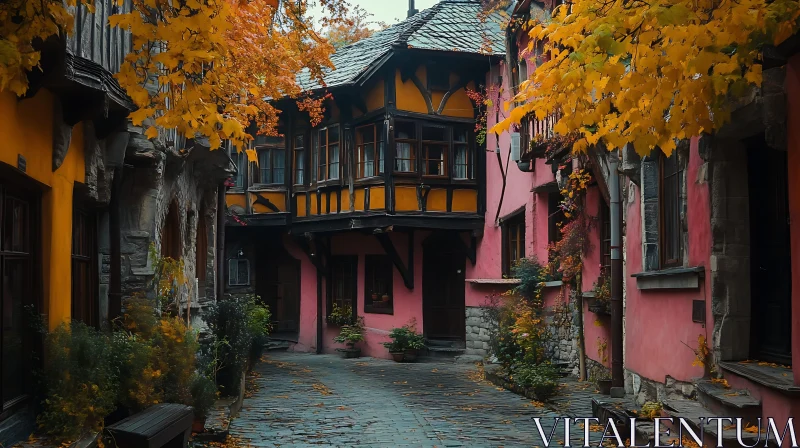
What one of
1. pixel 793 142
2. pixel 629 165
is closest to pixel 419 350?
pixel 629 165

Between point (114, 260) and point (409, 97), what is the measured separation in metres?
10.7

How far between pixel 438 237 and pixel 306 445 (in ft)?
40.5

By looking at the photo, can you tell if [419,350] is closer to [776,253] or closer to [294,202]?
[294,202]

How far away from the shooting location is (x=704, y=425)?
6574mm

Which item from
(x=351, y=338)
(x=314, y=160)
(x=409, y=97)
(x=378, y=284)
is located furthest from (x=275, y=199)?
(x=409, y=97)

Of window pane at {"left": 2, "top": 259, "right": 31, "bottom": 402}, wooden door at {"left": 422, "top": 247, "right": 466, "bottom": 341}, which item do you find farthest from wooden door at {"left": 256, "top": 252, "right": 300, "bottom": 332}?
window pane at {"left": 2, "top": 259, "right": 31, "bottom": 402}

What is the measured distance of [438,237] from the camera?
67.7 feet

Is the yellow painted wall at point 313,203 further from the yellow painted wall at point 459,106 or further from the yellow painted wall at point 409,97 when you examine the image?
the yellow painted wall at point 459,106

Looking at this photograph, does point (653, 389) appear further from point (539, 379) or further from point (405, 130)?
point (405, 130)

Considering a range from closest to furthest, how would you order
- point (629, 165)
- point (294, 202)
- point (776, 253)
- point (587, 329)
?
point (776, 253), point (629, 165), point (587, 329), point (294, 202)

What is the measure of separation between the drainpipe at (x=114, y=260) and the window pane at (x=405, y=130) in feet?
33.5

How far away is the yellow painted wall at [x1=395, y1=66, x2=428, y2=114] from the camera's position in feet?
62.6

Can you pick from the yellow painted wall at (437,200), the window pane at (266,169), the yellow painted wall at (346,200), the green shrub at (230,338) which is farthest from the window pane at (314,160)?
the green shrub at (230,338)

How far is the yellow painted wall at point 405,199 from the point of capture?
751 inches
